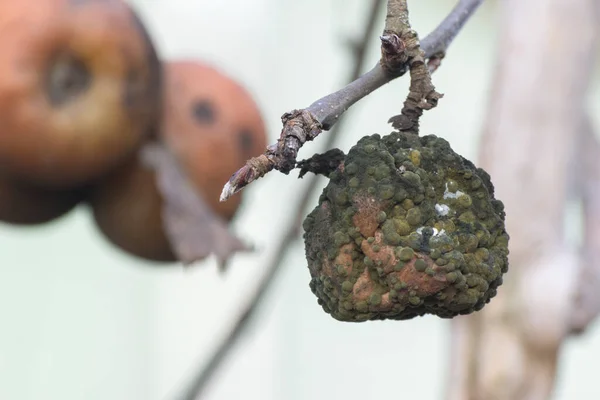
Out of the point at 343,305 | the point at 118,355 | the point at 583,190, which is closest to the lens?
the point at 343,305

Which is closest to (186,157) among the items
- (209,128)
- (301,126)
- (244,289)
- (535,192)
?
(209,128)

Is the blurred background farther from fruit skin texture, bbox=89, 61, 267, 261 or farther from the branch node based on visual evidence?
the branch node

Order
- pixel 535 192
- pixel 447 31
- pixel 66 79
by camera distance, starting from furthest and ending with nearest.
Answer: pixel 535 192, pixel 66 79, pixel 447 31

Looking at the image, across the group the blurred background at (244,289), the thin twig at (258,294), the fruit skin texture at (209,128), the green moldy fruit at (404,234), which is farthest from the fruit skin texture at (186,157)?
the blurred background at (244,289)

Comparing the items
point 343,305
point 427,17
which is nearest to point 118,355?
point 427,17

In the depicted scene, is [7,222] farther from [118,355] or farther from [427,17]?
[427,17]

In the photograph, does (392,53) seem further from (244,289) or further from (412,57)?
(244,289)
